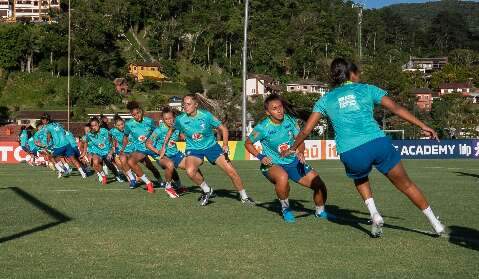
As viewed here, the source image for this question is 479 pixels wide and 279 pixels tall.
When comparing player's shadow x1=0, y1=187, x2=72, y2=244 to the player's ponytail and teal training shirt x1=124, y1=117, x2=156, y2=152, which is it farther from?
the player's ponytail

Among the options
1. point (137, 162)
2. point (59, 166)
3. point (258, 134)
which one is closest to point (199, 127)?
point (258, 134)

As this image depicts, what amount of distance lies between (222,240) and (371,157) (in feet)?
6.62

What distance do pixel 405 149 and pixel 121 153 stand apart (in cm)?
2850

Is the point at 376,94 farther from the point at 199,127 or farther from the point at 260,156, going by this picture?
the point at 199,127

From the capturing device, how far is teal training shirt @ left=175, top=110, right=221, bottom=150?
45.4ft

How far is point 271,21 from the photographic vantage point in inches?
5871

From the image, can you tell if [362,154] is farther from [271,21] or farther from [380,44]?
[380,44]

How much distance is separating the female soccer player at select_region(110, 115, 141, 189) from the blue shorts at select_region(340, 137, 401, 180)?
9699 mm

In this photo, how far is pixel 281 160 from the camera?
37.8 feet

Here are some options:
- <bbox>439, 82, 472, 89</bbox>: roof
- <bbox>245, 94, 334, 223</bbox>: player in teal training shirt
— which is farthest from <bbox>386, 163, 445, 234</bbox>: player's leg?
<bbox>439, 82, 472, 89</bbox>: roof

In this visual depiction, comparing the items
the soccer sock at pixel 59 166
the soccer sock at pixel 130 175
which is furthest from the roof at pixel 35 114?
the soccer sock at pixel 130 175

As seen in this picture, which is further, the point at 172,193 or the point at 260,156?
the point at 172,193

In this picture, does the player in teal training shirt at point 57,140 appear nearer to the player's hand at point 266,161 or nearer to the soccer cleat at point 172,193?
the soccer cleat at point 172,193

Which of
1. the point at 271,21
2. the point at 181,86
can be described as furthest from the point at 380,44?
the point at 181,86
